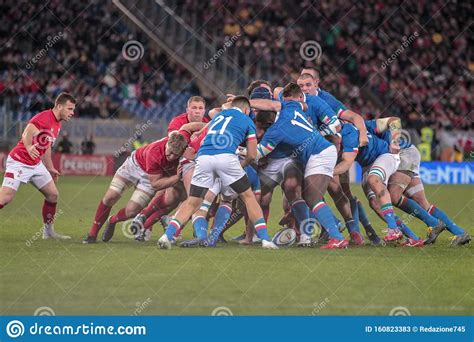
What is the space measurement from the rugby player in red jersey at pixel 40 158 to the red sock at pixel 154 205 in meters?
1.19

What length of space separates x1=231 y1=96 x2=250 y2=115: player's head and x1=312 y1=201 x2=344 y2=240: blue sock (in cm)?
152

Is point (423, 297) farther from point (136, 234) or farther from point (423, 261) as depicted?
point (136, 234)

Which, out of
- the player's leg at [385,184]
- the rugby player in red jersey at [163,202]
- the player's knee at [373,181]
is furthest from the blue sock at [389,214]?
the rugby player in red jersey at [163,202]

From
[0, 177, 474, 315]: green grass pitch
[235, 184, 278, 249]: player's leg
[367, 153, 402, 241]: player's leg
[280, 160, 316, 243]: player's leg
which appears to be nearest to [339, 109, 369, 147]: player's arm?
[367, 153, 402, 241]: player's leg

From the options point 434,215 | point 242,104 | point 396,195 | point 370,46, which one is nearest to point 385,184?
point 396,195

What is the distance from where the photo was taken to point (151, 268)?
430 inches

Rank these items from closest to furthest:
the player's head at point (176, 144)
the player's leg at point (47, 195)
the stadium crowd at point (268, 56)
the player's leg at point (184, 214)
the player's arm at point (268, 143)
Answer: the player's leg at point (184, 214) < the player's head at point (176, 144) < the player's arm at point (268, 143) < the player's leg at point (47, 195) < the stadium crowd at point (268, 56)

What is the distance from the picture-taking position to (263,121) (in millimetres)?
13328

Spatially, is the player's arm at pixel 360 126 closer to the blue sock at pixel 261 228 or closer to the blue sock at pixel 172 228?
the blue sock at pixel 261 228

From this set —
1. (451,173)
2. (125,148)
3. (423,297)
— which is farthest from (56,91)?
(423,297)

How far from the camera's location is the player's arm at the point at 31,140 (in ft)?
44.3

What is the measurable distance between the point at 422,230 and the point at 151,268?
671 centimetres

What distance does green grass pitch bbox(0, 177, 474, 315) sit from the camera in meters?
8.78

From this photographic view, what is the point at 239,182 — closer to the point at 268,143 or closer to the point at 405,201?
the point at 268,143
